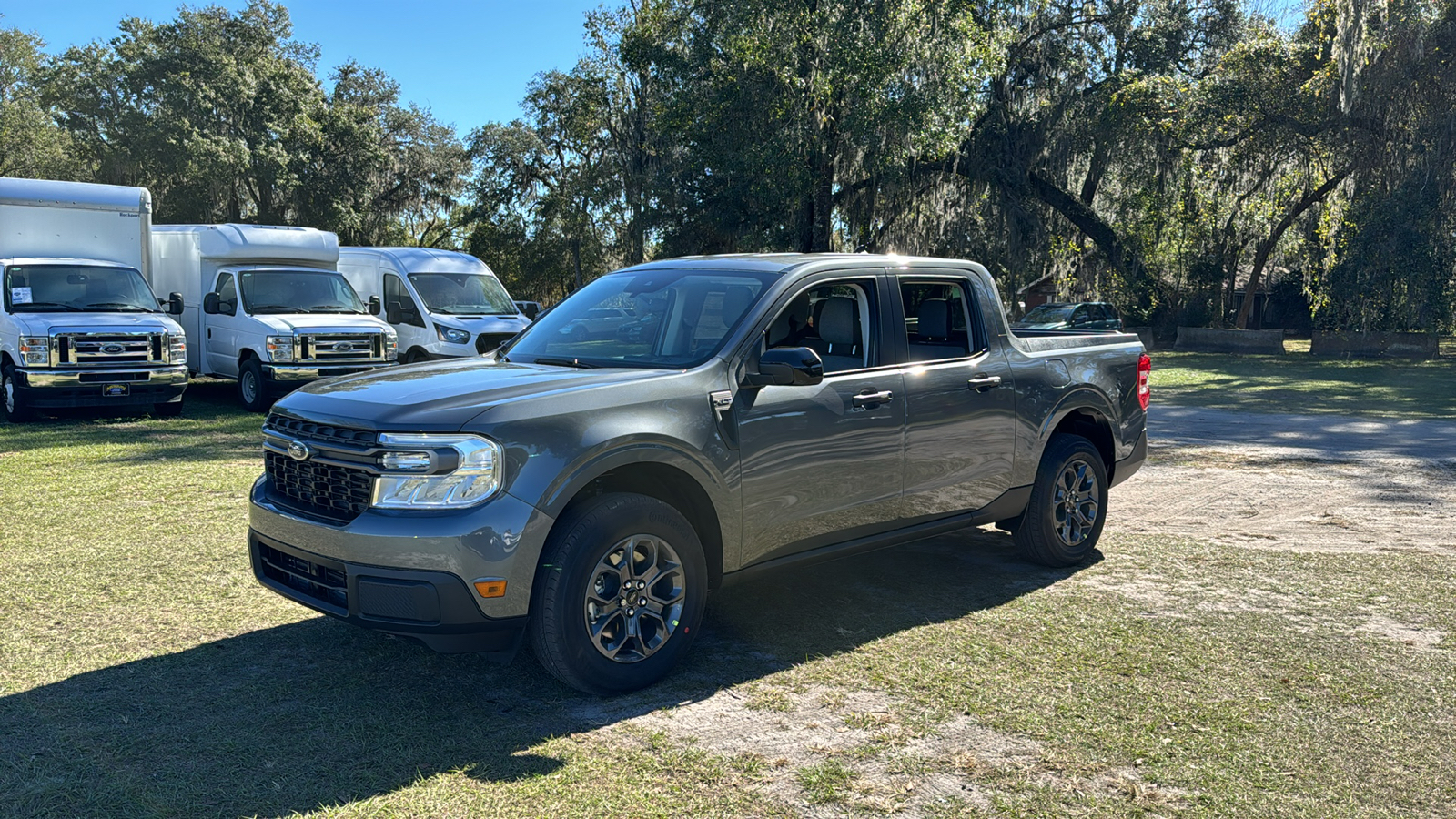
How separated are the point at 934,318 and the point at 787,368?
65.7 inches

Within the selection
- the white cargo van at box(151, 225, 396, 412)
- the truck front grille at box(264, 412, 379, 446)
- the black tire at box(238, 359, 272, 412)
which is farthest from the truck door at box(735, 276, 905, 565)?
the black tire at box(238, 359, 272, 412)

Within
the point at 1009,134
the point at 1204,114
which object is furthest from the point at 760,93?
the point at 1204,114

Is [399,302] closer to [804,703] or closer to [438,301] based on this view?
[438,301]

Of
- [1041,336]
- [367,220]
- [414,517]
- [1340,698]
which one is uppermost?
[367,220]

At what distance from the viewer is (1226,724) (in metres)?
4.26

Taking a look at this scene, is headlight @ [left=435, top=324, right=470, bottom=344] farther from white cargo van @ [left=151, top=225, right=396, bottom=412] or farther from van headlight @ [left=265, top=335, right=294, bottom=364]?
van headlight @ [left=265, top=335, right=294, bottom=364]

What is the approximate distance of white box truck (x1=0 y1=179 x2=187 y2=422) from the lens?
13062mm

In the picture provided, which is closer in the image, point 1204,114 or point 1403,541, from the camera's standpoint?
point 1403,541

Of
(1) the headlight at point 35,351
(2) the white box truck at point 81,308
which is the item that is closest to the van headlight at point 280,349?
(2) the white box truck at point 81,308

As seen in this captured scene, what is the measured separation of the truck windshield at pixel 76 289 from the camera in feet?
44.9

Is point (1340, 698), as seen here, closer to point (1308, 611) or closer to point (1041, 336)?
point (1308, 611)

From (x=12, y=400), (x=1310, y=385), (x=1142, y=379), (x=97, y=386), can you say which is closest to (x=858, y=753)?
(x=1142, y=379)

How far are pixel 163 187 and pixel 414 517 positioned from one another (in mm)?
45730

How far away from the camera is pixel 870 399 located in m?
5.35
